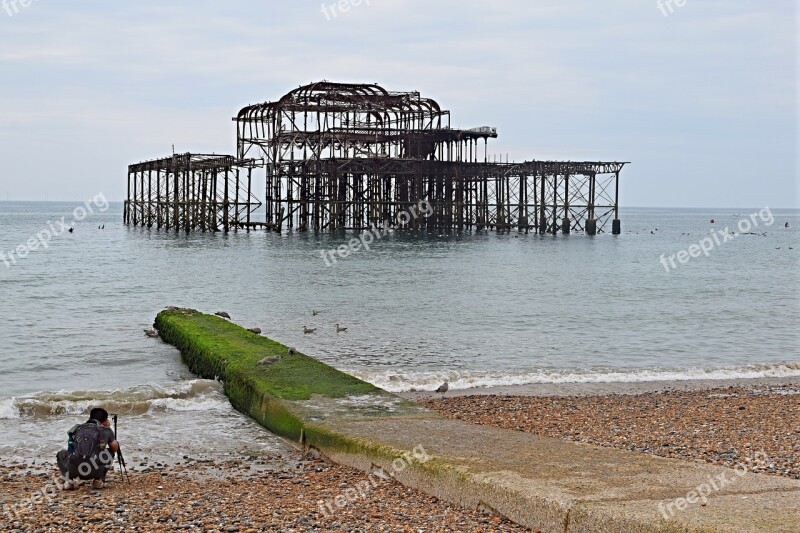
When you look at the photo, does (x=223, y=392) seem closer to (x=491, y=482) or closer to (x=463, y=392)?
(x=463, y=392)

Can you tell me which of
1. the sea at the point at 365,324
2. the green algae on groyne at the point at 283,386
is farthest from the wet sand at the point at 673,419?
the sea at the point at 365,324

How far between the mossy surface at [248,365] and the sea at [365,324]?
0.42 m

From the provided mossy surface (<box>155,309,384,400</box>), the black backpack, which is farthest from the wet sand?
the black backpack

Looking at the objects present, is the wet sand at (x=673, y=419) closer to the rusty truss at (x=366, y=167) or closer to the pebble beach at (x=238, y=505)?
the pebble beach at (x=238, y=505)

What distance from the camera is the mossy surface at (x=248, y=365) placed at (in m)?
13.8

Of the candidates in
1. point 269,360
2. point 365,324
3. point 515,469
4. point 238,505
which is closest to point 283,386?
point 269,360

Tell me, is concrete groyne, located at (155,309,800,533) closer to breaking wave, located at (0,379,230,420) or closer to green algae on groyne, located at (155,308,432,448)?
green algae on groyne, located at (155,308,432,448)

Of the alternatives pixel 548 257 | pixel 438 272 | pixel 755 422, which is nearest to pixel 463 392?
pixel 755 422

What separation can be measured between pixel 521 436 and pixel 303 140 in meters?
60.8

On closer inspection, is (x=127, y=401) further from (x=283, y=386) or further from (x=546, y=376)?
(x=546, y=376)

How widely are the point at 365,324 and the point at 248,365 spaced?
35.4ft

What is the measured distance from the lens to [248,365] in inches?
611

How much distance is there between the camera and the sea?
48.4 ft

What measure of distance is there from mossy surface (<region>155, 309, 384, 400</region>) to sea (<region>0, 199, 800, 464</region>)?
1.39 ft
